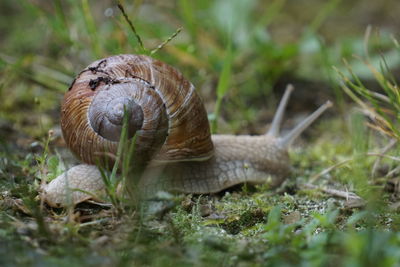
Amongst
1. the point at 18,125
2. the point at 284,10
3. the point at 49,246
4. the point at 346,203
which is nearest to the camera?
the point at 49,246

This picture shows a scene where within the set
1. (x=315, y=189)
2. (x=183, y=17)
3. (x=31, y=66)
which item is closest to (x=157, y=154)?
(x=315, y=189)

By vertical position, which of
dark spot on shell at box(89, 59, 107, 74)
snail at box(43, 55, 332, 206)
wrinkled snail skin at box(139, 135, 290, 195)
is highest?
dark spot on shell at box(89, 59, 107, 74)

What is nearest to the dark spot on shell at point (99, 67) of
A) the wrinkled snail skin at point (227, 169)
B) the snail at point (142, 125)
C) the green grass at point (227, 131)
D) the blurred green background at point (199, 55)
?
the snail at point (142, 125)

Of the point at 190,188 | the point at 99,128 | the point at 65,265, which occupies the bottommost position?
the point at 190,188

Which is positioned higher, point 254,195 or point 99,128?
point 99,128

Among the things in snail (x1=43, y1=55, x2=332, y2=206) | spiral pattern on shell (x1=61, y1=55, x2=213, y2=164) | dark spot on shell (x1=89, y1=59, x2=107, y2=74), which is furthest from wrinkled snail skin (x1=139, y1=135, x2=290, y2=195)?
dark spot on shell (x1=89, y1=59, x2=107, y2=74)

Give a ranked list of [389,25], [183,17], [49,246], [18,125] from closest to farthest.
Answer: [49,246], [18,125], [183,17], [389,25]

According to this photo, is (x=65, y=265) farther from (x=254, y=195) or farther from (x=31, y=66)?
(x=31, y=66)

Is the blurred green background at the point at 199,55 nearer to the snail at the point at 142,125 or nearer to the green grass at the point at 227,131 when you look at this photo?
the green grass at the point at 227,131

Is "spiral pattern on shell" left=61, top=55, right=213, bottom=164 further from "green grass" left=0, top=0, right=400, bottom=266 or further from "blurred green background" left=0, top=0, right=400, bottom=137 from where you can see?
"blurred green background" left=0, top=0, right=400, bottom=137
